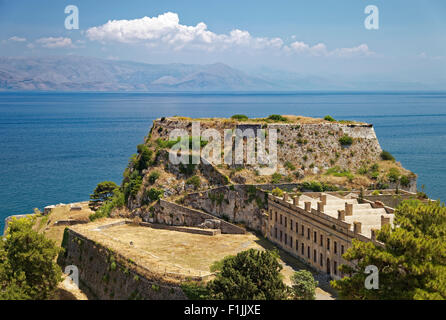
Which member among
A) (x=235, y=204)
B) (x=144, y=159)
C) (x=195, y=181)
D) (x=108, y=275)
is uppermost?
(x=144, y=159)

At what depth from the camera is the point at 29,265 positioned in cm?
4284

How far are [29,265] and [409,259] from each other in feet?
98.8

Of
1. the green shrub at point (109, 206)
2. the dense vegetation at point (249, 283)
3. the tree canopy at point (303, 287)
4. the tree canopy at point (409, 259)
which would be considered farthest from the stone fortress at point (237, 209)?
the tree canopy at point (409, 259)

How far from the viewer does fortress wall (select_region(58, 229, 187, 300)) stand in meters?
42.7

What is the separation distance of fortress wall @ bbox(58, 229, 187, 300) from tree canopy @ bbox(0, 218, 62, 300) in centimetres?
585

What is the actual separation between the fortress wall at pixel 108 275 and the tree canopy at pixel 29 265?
5853mm

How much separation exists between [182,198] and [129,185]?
970 centimetres

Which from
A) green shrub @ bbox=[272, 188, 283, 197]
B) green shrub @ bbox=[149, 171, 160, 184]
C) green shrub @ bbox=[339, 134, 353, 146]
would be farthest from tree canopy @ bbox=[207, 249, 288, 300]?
green shrub @ bbox=[339, 134, 353, 146]

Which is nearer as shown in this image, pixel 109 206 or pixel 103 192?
pixel 109 206

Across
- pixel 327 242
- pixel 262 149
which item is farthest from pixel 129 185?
pixel 327 242

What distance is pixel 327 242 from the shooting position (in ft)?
156

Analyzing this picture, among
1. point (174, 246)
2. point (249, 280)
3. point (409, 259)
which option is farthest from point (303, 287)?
point (174, 246)

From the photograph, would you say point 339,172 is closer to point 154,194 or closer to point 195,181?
point 195,181
